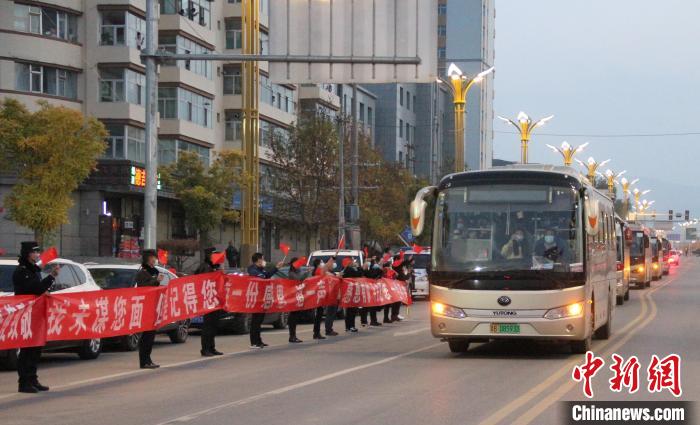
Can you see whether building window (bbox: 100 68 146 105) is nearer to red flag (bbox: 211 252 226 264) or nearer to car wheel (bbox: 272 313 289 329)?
car wheel (bbox: 272 313 289 329)

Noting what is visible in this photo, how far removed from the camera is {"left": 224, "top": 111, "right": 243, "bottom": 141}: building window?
68375 mm

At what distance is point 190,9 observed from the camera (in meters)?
60.1

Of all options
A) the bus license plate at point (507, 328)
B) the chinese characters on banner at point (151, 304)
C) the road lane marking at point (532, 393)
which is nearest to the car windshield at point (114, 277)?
the chinese characters on banner at point (151, 304)

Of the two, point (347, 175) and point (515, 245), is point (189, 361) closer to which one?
point (515, 245)

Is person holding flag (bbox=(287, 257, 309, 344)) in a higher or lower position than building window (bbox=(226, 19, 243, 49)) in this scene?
lower

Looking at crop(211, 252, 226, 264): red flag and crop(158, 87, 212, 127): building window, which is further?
crop(158, 87, 212, 127): building window

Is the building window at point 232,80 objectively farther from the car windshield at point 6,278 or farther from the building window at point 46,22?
the car windshield at point 6,278

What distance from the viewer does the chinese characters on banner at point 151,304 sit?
16609mm

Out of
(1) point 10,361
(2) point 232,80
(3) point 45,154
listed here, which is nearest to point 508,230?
(1) point 10,361

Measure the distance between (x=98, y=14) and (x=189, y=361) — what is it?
36.6 metres

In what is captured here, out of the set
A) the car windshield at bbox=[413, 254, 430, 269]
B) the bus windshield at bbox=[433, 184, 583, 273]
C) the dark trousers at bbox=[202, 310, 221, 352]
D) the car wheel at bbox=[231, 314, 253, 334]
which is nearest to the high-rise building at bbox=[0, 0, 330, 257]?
the car windshield at bbox=[413, 254, 430, 269]

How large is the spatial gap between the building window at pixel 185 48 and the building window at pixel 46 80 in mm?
6051

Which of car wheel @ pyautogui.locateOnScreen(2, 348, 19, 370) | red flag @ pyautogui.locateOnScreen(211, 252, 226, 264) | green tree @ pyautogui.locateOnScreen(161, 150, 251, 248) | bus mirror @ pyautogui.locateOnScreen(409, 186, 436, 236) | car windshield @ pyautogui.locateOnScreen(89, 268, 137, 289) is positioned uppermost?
green tree @ pyautogui.locateOnScreen(161, 150, 251, 248)

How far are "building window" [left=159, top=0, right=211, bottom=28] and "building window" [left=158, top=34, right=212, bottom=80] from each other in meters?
1.15
